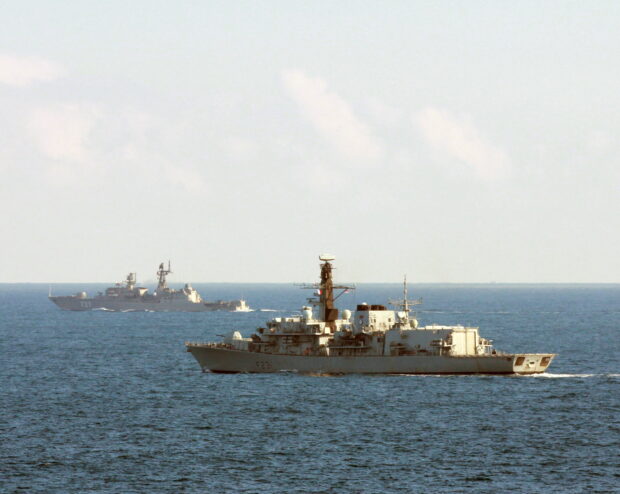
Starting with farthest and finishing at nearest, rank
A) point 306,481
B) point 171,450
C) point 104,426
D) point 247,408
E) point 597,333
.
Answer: point 597,333 < point 247,408 < point 104,426 < point 171,450 < point 306,481

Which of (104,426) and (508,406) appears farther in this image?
(508,406)

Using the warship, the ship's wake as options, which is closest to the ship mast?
the warship

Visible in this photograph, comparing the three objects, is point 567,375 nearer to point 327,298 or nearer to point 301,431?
point 327,298

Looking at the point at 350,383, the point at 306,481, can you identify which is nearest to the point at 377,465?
the point at 306,481

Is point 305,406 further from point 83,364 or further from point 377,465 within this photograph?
point 83,364

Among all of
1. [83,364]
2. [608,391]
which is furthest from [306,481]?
[83,364]

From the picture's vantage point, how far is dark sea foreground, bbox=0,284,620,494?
4959 centimetres

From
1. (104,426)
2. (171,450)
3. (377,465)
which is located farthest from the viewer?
(104,426)

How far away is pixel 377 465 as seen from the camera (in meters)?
52.8

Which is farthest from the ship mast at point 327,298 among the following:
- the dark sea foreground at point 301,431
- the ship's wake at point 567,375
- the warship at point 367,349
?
the ship's wake at point 567,375

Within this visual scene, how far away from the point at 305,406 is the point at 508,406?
14.0 meters

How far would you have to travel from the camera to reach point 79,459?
54188mm

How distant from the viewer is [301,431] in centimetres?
6216

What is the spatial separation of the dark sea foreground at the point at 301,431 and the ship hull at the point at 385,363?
101 cm
